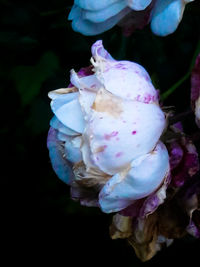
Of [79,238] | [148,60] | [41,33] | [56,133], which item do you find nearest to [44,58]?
[41,33]

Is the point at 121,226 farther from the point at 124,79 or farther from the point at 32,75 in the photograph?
the point at 32,75

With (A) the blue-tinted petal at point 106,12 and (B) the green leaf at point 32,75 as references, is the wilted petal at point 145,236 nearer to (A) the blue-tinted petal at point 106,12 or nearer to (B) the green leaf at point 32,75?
(A) the blue-tinted petal at point 106,12

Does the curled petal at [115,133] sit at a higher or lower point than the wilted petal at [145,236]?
higher

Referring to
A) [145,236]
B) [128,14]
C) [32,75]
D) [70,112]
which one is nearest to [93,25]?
[128,14]

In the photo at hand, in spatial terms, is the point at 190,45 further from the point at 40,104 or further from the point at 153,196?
the point at 153,196

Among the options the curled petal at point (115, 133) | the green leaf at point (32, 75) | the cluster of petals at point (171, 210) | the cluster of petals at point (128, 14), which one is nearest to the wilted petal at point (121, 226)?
the cluster of petals at point (171, 210)
